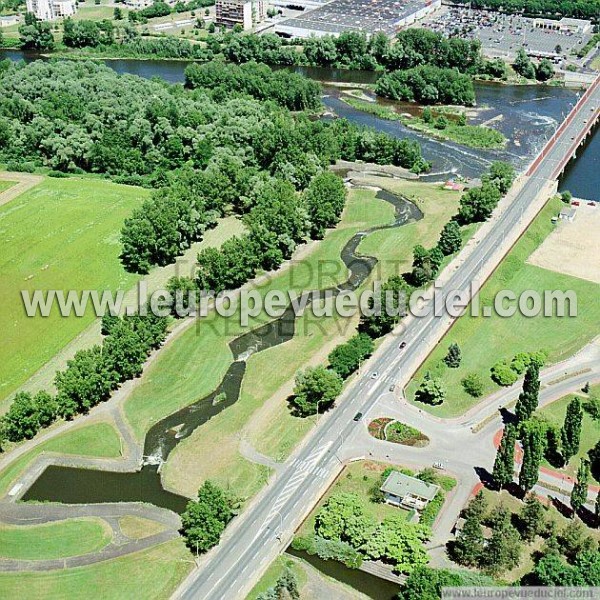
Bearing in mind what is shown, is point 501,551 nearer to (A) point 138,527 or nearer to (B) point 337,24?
(A) point 138,527

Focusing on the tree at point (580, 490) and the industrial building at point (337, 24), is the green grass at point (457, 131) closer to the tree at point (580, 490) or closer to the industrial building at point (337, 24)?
the industrial building at point (337, 24)

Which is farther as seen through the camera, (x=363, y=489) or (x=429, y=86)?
(x=429, y=86)

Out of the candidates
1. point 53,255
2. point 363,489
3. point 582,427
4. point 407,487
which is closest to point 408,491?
point 407,487

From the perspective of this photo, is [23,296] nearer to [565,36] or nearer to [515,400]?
[515,400]

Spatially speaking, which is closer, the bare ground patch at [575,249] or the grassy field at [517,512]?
the grassy field at [517,512]

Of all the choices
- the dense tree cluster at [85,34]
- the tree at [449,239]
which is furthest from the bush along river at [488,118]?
the tree at [449,239]

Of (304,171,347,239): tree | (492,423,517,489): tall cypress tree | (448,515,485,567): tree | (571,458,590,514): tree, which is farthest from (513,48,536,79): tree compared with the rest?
(448,515,485,567): tree
